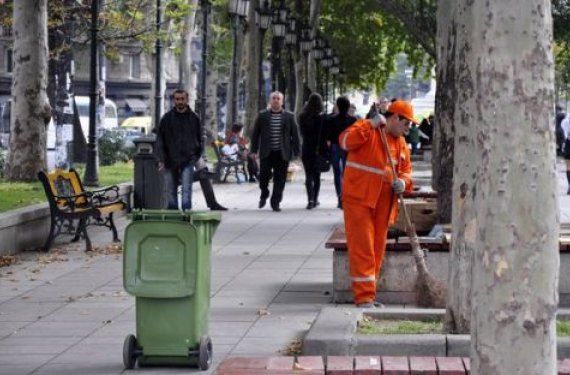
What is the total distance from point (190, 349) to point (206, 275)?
45 centimetres

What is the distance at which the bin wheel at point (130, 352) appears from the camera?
9547 millimetres

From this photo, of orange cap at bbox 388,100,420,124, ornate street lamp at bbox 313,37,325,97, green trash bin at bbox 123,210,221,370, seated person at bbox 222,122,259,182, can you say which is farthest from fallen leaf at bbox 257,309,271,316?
ornate street lamp at bbox 313,37,325,97

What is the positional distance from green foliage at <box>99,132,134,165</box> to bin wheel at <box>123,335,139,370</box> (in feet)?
100

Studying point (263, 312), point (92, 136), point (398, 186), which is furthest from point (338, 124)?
point (398, 186)

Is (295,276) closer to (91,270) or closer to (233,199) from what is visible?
(91,270)

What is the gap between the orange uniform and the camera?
11.9 meters

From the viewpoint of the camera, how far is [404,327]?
406 inches

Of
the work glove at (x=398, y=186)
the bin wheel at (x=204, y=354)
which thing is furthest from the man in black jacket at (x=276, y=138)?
the bin wheel at (x=204, y=354)

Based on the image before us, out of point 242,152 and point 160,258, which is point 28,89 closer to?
point 242,152

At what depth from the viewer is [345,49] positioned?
78.1m

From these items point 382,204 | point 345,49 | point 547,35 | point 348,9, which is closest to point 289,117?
point 382,204

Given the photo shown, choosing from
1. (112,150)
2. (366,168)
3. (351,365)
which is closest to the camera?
(351,365)

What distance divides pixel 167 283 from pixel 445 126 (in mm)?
6970

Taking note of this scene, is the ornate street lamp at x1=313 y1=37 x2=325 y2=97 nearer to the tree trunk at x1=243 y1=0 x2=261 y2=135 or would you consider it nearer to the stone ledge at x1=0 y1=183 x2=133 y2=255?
the tree trunk at x1=243 y1=0 x2=261 y2=135
